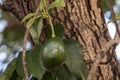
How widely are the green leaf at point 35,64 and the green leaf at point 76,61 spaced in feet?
0.30

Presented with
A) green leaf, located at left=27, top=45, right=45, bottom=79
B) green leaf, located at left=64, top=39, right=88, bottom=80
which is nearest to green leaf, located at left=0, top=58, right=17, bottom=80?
green leaf, located at left=27, top=45, right=45, bottom=79

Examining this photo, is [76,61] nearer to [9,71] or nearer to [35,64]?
[35,64]

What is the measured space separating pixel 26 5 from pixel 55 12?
4.8 inches

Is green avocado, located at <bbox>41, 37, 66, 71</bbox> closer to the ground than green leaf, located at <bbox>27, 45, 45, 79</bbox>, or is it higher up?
higher up

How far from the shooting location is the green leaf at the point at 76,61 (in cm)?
119

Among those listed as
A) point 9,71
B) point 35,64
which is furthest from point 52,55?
point 9,71

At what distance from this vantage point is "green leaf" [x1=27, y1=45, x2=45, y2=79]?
118 cm

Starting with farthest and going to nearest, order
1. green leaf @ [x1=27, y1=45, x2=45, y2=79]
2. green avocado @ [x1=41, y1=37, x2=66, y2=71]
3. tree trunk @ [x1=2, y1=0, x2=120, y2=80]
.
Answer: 1. tree trunk @ [x1=2, y1=0, x2=120, y2=80]
2. green leaf @ [x1=27, y1=45, x2=45, y2=79]
3. green avocado @ [x1=41, y1=37, x2=66, y2=71]

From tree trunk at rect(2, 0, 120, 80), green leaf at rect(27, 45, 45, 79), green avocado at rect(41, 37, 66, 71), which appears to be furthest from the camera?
tree trunk at rect(2, 0, 120, 80)

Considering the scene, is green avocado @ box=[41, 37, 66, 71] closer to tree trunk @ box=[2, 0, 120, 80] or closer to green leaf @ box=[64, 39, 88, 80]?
green leaf @ box=[64, 39, 88, 80]

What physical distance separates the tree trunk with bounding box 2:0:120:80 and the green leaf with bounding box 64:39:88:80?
0.12 meters

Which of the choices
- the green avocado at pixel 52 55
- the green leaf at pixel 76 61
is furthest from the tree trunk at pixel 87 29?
the green avocado at pixel 52 55

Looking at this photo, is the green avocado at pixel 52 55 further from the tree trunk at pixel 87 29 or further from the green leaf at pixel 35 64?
the tree trunk at pixel 87 29

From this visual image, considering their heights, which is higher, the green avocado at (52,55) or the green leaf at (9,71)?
the green avocado at (52,55)
